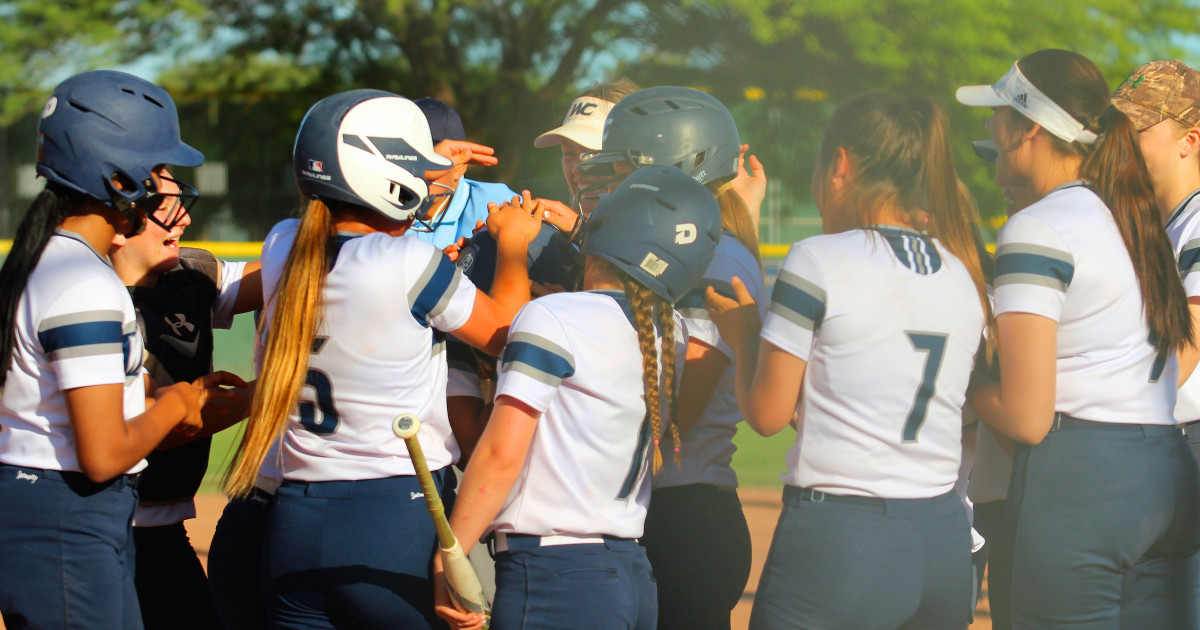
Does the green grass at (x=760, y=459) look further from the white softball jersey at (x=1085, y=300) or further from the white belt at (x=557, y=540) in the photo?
the white belt at (x=557, y=540)

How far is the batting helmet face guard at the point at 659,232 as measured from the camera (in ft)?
8.45

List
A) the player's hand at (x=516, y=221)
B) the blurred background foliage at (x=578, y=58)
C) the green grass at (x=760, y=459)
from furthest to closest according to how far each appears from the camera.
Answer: the blurred background foliage at (x=578, y=58) < the green grass at (x=760, y=459) < the player's hand at (x=516, y=221)

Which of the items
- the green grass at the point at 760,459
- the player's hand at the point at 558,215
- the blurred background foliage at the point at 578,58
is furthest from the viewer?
the blurred background foliage at the point at 578,58

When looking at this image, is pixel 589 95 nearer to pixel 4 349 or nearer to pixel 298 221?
pixel 298 221

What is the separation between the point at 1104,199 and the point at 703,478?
4.28 feet

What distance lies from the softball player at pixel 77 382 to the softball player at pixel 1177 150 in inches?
113

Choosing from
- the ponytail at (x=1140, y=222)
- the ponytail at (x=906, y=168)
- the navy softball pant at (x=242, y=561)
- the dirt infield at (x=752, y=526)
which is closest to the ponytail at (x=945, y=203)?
the ponytail at (x=906, y=168)

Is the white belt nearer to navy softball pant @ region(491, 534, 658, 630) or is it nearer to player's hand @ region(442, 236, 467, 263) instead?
navy softball pant @ region(491, 534, 658, 630)

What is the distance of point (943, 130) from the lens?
271 cm

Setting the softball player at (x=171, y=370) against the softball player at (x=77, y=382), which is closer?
the softball player at (x=77, y=382)

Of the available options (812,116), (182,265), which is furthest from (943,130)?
(812,116)

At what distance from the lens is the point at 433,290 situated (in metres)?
2.52

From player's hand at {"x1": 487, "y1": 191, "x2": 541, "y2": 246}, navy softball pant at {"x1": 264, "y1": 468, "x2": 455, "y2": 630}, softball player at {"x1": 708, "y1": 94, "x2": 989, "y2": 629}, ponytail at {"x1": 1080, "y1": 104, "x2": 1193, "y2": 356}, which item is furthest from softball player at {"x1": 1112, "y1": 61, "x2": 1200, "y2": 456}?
navy softball pant at {"x1": 264, "y1": 468, "x2": 455, "y2": 630}

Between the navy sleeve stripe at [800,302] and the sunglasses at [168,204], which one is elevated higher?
the sunglasses at [168,204]
